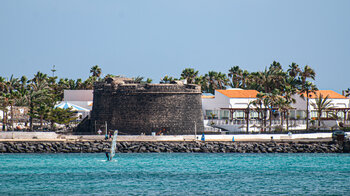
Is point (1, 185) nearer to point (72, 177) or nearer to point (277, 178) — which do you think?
point (72, 177)

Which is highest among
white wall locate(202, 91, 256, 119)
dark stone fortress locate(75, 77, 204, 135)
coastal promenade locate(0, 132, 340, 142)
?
white wall locate(202, 91, 256, 119)

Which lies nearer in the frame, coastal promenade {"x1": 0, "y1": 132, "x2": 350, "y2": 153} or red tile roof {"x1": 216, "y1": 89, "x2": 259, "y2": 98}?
coastal promenade {"x1": 0, "y1": 132, "x2": 350, "y2": 153}

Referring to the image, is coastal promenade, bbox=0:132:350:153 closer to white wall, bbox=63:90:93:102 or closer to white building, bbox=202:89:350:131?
white building, bbox=202:89:350:131

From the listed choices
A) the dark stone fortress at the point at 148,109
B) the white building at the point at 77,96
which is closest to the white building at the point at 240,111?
the dark stone fortress at the point at 148,109

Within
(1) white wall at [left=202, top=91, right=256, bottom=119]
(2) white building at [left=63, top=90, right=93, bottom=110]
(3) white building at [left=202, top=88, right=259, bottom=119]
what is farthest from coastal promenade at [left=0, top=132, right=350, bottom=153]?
(2) white building at [left=63, top=90, right=93, bottom=110]

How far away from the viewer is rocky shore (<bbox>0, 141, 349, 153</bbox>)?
57.4m

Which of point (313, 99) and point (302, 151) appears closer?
point (302, 151)

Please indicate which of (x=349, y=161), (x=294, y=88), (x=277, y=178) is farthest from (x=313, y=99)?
(x=277, y=178)

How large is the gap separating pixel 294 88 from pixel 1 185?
60.0 meters

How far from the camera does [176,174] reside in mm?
42719

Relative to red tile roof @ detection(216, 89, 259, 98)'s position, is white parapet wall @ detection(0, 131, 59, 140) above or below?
below

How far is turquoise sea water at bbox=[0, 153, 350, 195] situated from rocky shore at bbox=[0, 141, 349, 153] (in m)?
2.20

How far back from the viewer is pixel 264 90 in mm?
100750

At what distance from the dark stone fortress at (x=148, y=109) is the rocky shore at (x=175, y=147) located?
4855 mm
